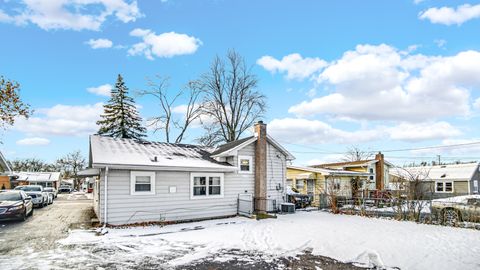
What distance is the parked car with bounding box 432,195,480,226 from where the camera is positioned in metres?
12.6

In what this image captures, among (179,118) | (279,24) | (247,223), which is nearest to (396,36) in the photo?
(279,24)

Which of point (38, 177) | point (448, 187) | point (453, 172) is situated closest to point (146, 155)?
point (448, 187)

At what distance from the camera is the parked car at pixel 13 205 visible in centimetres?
A: 1329

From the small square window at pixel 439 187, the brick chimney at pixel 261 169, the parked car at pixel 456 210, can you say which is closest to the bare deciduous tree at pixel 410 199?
the parked car at pixel 456 210

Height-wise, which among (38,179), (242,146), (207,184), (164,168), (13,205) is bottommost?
(38,179)

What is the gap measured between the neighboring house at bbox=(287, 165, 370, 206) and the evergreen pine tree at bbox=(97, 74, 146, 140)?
23.2 m

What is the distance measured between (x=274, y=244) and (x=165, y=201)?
6211 mm

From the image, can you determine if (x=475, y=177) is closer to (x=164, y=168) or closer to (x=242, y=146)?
(x=242, y=146)

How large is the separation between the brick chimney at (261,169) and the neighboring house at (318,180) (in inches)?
287

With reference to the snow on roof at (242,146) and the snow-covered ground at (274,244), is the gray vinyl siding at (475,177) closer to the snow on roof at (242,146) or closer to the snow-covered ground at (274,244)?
the snow on roof at (242,146)

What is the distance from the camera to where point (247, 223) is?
13.7m

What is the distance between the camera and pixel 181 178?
14.4m

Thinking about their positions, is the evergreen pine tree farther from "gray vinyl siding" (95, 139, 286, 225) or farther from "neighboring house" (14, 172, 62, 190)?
"gray vinyl siding" (95, 139, 286, 225)

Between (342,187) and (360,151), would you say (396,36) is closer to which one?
(342,187)
